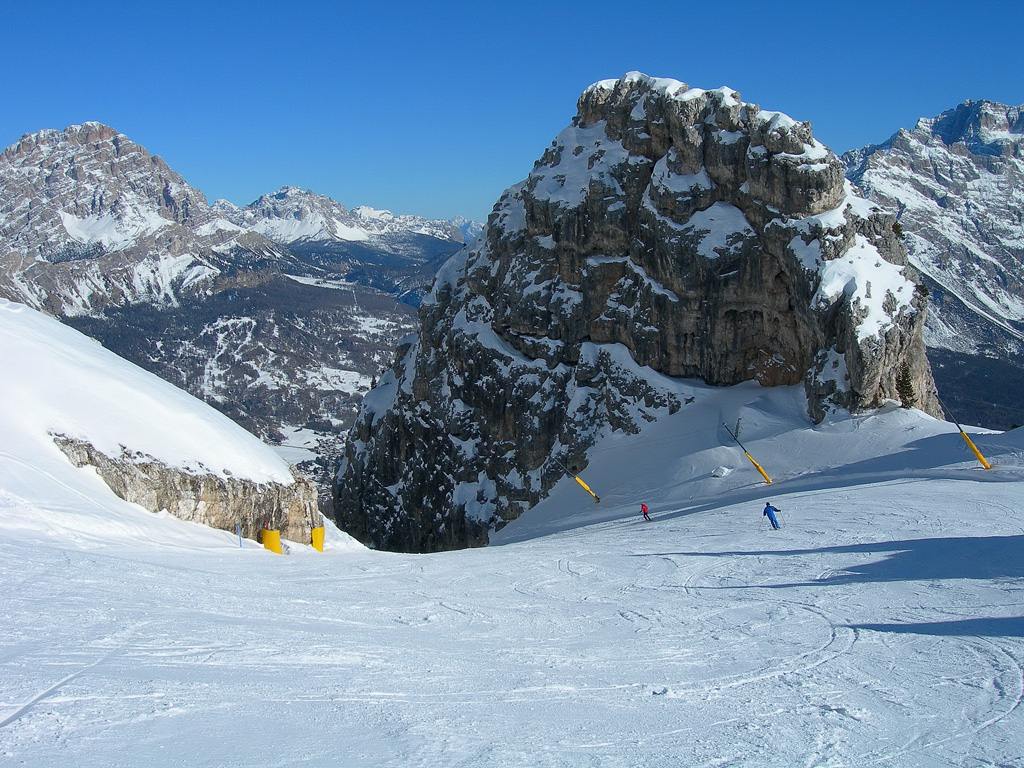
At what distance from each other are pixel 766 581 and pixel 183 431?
20426mm

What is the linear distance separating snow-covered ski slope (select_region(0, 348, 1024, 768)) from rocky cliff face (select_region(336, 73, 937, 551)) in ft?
86.0

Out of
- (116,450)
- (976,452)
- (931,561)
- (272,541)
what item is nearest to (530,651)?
(931,561)

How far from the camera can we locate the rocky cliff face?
44219 millimetres

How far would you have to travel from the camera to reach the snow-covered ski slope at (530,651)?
6.64 m

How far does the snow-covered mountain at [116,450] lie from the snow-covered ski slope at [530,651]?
141cm

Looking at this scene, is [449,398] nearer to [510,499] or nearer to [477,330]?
[477,330]

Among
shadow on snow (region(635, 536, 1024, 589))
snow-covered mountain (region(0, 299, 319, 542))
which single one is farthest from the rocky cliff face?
snow-covered mountain (region(0, 299, 319, 542))

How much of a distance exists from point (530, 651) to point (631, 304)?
146ft

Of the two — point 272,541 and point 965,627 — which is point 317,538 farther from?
point 965,627

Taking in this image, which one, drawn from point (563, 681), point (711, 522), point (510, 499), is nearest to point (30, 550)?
point (563, 681)

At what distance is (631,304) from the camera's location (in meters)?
52.8

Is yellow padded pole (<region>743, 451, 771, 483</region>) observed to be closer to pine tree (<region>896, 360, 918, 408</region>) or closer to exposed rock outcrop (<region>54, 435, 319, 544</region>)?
pine tree (<region>896, 360, 918, 408</region>)

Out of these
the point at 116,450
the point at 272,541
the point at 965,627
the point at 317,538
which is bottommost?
the point at 317,538

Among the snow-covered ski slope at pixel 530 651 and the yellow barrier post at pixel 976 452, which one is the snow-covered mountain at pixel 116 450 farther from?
the yellow barrier post at pixel 976 452
